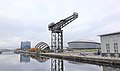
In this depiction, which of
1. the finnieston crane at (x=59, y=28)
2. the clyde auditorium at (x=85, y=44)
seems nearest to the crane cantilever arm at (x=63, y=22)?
the finnieston crane at (x=59, y=28)

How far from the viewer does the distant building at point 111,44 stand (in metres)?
58.1

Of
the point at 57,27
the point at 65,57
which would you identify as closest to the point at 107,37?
the point at 65,57

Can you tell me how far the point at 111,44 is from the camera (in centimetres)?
6081

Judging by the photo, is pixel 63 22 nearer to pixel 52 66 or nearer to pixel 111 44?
pixel 111 44

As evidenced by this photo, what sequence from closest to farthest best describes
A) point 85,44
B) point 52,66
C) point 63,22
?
1. point 52,66
2. point 63,22
3. point 85,44

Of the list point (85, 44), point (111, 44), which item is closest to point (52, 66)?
point (111, 44)

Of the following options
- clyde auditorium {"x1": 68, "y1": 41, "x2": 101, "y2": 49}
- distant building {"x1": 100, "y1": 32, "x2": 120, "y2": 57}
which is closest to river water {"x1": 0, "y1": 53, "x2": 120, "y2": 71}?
distant building {"x1": 100, "y1": 32, "x2": 120, "y2": 57}

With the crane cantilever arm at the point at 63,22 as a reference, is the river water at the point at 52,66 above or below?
below

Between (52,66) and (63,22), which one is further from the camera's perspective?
(63,22)

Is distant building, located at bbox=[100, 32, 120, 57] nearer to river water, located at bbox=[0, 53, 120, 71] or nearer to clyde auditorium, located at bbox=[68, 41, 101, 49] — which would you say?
river water, located at bbox=[0, 53, 120, 71]

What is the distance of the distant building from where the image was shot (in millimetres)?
58062

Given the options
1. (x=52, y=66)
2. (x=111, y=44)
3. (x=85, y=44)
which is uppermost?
(x=111, y=44)

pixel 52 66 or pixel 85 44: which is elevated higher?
pixel 85 44

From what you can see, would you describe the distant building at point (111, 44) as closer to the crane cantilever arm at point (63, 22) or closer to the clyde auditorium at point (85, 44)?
the crane cantilever arm at point (63, 22)
